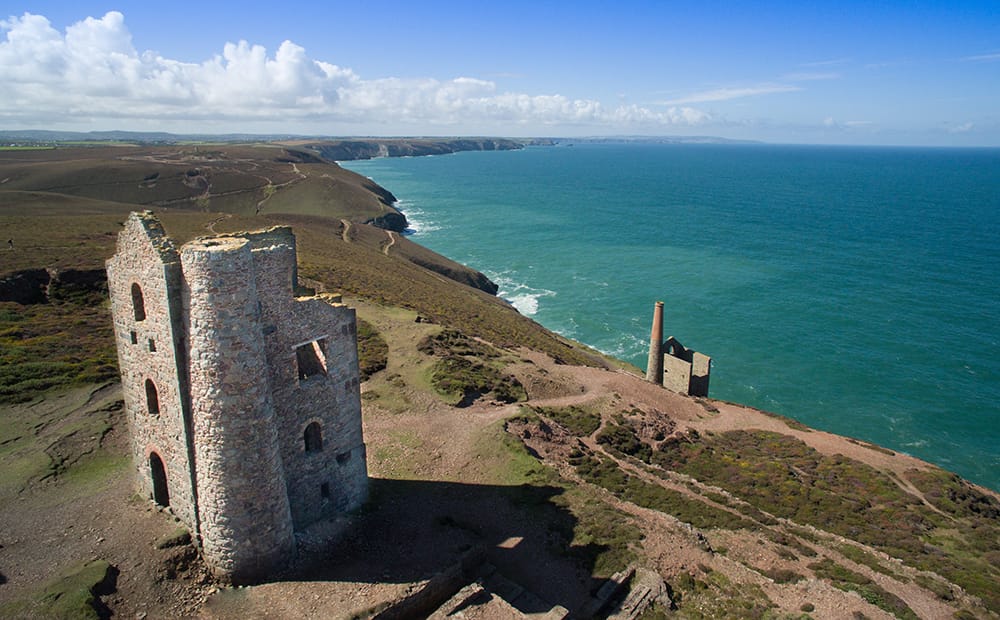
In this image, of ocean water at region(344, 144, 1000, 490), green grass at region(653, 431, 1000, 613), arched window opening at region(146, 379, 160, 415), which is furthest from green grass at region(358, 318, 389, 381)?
ocean water at region(344, 144, 1000, 490)

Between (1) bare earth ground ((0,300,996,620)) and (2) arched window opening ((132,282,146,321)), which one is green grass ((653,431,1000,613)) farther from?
(2) arched window opening ((132,282,146,321))

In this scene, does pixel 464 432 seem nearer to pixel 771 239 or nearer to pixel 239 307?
pixel 239 307

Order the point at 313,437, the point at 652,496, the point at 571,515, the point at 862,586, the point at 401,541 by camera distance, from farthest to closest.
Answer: the point at 652,496, the point at 571,515, the point at 862,586, the point at 401,541, the point at 313,437

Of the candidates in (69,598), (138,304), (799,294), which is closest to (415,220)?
(799,294)

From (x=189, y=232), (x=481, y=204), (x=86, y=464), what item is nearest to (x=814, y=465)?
(x=86, y=464)

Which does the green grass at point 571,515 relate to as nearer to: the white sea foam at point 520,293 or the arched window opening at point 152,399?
the arched window opening at point 152,399

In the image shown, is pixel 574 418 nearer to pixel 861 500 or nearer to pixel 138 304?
pixel 861 500
